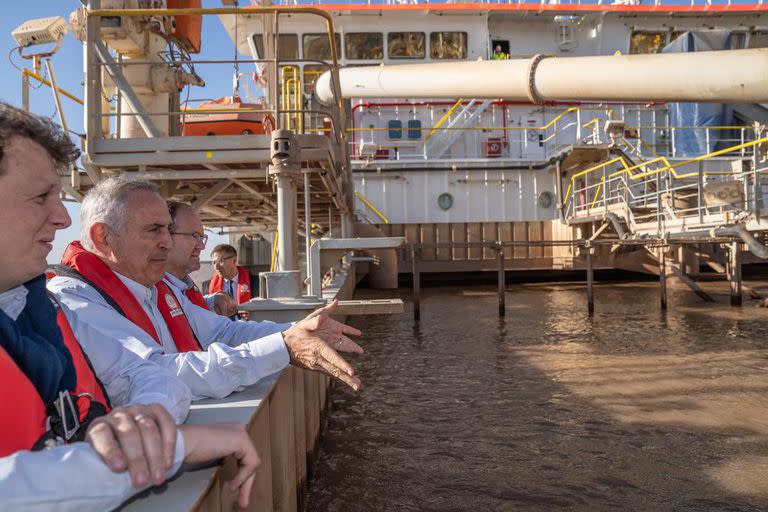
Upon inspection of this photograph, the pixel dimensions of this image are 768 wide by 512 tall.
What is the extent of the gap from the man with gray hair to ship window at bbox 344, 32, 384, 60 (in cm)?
1654

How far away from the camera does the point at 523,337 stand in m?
9.24

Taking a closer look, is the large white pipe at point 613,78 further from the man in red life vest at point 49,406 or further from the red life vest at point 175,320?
the man in red life vest at point 49,406

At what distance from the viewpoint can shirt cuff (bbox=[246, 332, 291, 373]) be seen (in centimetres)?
213

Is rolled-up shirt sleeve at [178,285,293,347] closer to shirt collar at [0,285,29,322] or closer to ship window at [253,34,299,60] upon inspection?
shirt collar at [0,285,29,322]

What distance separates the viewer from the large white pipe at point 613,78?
18.6ft

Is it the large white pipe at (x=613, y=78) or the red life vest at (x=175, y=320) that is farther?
the large white pipe at (x=613, y=78)

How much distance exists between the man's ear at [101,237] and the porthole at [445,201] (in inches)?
607

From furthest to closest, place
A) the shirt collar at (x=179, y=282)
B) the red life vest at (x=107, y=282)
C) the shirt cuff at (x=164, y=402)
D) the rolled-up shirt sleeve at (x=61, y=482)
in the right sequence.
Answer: the shirt collar at (x=179, y=282) < the red life vest at (x=107, y=282) < the shirt cuff at (x=164, y=402) < the rolled-up shirt sleeve at (x=61, y=482)

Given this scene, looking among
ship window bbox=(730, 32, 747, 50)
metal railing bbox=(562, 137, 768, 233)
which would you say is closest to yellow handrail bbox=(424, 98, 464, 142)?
metal railing bbox=(562, 137, 768, 233)

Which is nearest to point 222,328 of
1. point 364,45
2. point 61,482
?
point 61,482

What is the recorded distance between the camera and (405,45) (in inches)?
698

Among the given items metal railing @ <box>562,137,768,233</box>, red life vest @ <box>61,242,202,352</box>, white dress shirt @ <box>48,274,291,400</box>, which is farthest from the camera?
metal railing @ <box>562,137,768,233</box>

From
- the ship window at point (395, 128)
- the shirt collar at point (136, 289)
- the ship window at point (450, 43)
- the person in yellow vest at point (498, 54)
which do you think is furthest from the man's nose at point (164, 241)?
the ship window at point (450, 43)

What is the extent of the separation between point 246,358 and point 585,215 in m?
14.7
